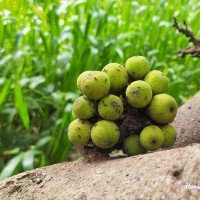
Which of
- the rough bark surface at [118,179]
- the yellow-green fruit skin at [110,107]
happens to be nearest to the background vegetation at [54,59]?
the rough bark surface at [118,179]

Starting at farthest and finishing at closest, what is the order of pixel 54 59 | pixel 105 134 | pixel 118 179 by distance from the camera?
pixel 54 59, pixel 105 134, pixel 118 179

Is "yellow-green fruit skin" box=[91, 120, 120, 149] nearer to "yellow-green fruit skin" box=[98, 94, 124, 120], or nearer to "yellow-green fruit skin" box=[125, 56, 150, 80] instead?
"yellow-green fruit skin" box=[98, 94, 124, 120]

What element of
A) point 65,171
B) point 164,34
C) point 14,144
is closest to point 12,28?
point 14,144

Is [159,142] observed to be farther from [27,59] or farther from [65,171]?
[27,59]

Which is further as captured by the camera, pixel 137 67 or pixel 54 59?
pixel 54 59

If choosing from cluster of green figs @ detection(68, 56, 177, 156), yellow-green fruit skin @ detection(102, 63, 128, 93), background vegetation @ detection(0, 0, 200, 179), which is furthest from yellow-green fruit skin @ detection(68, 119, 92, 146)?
background vegetation @ detection(0, 0, 200, 179)

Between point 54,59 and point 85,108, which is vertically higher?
point 54,59

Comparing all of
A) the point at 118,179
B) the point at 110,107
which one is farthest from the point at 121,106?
the point at 118,179

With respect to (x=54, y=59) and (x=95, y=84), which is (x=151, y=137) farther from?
(x=54, y=59)
